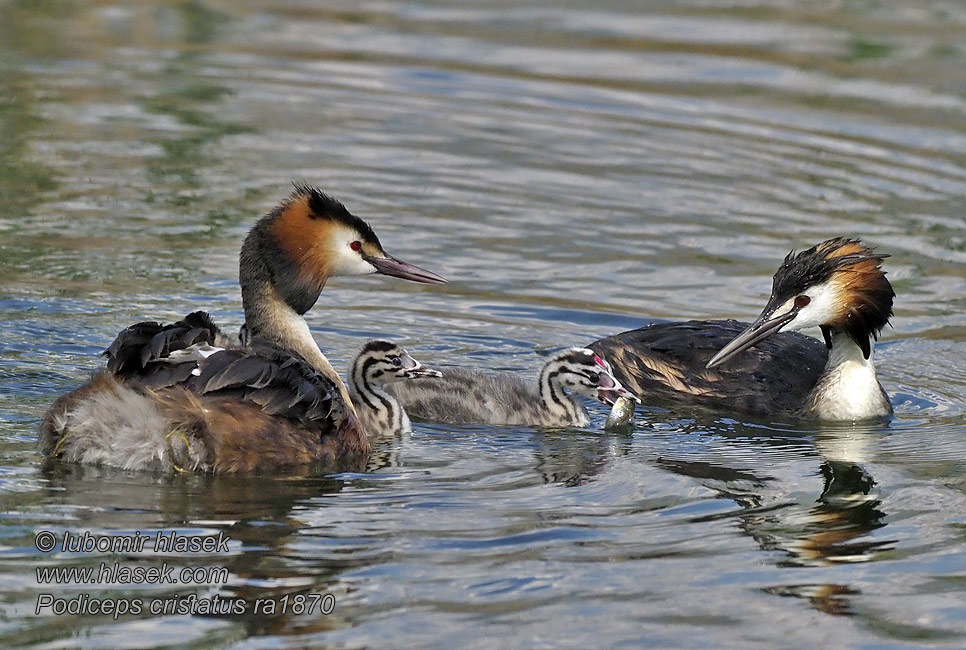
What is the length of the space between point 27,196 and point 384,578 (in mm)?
6564

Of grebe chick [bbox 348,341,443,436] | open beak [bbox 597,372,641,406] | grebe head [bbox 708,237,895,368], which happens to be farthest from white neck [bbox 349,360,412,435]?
grebe head [bbox 708,237,895,368]

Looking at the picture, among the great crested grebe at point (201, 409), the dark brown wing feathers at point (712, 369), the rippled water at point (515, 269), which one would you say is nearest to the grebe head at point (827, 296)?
the dark brown wing feathers at point (712, 369)

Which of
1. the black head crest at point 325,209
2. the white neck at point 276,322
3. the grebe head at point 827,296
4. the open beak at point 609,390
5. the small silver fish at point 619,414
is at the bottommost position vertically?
the small silver fish at point 619,414

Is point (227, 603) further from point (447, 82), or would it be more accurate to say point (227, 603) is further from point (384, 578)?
point (447, 82)

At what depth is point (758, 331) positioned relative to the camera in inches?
312

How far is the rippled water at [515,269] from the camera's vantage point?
5301 millimetres

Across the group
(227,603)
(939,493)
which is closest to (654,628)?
(227,603)

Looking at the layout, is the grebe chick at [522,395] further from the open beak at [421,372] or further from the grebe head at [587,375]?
the open beak at [421,372]

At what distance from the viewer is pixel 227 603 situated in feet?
16.6

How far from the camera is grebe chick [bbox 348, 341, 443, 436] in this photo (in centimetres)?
737

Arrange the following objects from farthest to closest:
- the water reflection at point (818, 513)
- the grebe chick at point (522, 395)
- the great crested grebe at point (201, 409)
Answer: the grebe chick at point (522, 395), the great crested grebe at point (201, 409), the water reflection at point (818, 513)

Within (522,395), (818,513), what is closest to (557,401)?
(522,395)

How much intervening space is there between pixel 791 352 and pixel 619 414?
1.18 m

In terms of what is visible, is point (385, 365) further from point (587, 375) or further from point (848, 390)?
point (848, 390)
